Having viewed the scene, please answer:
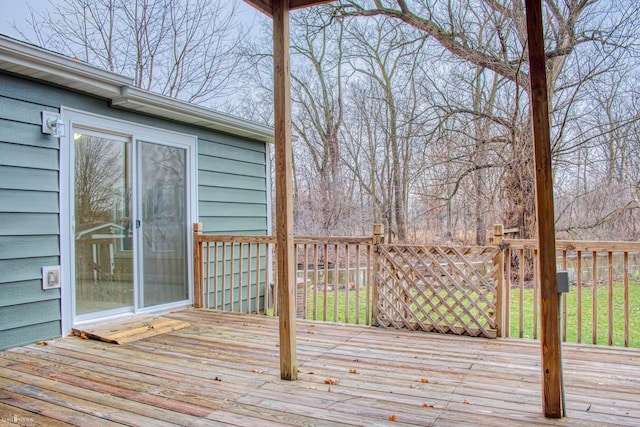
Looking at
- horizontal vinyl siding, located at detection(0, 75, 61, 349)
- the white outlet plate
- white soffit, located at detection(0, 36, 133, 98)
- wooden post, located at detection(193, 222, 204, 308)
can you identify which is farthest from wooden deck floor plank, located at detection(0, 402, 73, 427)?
wooden post, located at detection(193, 222, 204, 308)

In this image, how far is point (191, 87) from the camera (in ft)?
36.5

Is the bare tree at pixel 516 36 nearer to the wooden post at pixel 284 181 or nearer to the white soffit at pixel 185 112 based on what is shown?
the white soffit at pixel 185 112

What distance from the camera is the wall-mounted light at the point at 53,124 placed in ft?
12.5

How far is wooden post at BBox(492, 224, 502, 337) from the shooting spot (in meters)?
3.89

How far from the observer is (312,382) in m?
2.79

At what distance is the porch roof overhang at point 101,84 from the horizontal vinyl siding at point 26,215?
24 cm

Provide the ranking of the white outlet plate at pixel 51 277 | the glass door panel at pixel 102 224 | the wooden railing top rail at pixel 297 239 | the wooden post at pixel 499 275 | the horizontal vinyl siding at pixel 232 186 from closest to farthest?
the white outlet plate at pixel 51 277 → the wooden post at pixel 499 275 → the glass door panel at pixel 102 224 → the wooden railing top rail at pixel 297 239 → the horizontal vinyl siding at pixel 232 186

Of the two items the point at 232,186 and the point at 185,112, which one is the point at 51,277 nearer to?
the point at 185,112

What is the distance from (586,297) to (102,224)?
22.8ft

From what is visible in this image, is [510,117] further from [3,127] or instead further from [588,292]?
[3,127]

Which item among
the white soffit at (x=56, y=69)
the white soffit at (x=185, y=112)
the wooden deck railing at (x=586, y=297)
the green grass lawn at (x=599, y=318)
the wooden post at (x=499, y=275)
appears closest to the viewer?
the white soffit at (x=56, y=69)

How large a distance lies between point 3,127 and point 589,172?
27.7ft

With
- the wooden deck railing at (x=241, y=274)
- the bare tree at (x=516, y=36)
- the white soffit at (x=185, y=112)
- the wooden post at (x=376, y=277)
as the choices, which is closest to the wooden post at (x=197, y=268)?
the wooden deck railing at (x=241, y=274)

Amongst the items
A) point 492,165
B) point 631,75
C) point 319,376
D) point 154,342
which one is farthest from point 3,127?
point 631,75
